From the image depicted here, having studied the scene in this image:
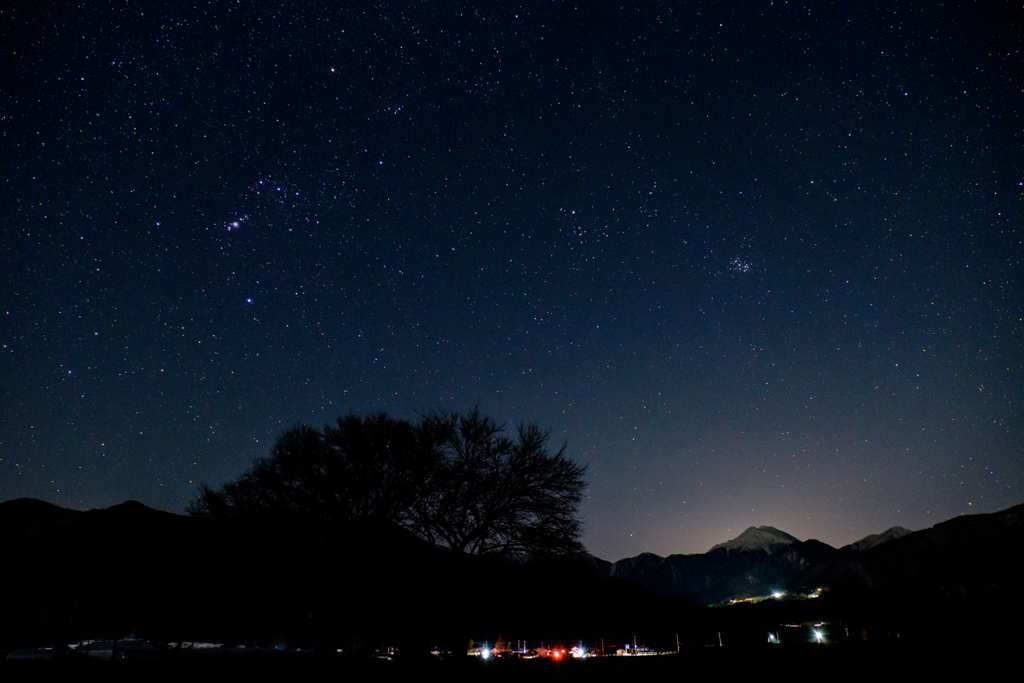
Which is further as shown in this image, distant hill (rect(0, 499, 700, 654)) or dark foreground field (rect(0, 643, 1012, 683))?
distant hill (rect(0, 499, 700, 654))

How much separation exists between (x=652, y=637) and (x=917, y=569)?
136 metres

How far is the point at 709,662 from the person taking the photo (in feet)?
71.6

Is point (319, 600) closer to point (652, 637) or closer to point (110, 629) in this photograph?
point (110, 629)

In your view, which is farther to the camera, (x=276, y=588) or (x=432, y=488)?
(x=276, y=588)

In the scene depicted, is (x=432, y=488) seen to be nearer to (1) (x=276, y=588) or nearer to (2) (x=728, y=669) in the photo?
(2) (x=728, y=669)

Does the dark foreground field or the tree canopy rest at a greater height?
the tree canopy

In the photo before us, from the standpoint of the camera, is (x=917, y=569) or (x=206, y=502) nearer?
(x=206, y=502)

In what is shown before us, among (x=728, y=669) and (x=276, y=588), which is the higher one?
(x=276, y=588)

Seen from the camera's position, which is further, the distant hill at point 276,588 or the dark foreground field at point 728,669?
the distant hill at point 276,588

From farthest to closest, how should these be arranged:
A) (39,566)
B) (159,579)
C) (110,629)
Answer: (39,566) < (110,629) < (159,579)

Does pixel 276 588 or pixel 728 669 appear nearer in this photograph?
pixel 728 669

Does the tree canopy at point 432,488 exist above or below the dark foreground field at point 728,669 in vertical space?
above

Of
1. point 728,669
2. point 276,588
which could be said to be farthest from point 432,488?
point 276,588

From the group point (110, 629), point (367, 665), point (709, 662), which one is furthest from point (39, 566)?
point (709, 662)
